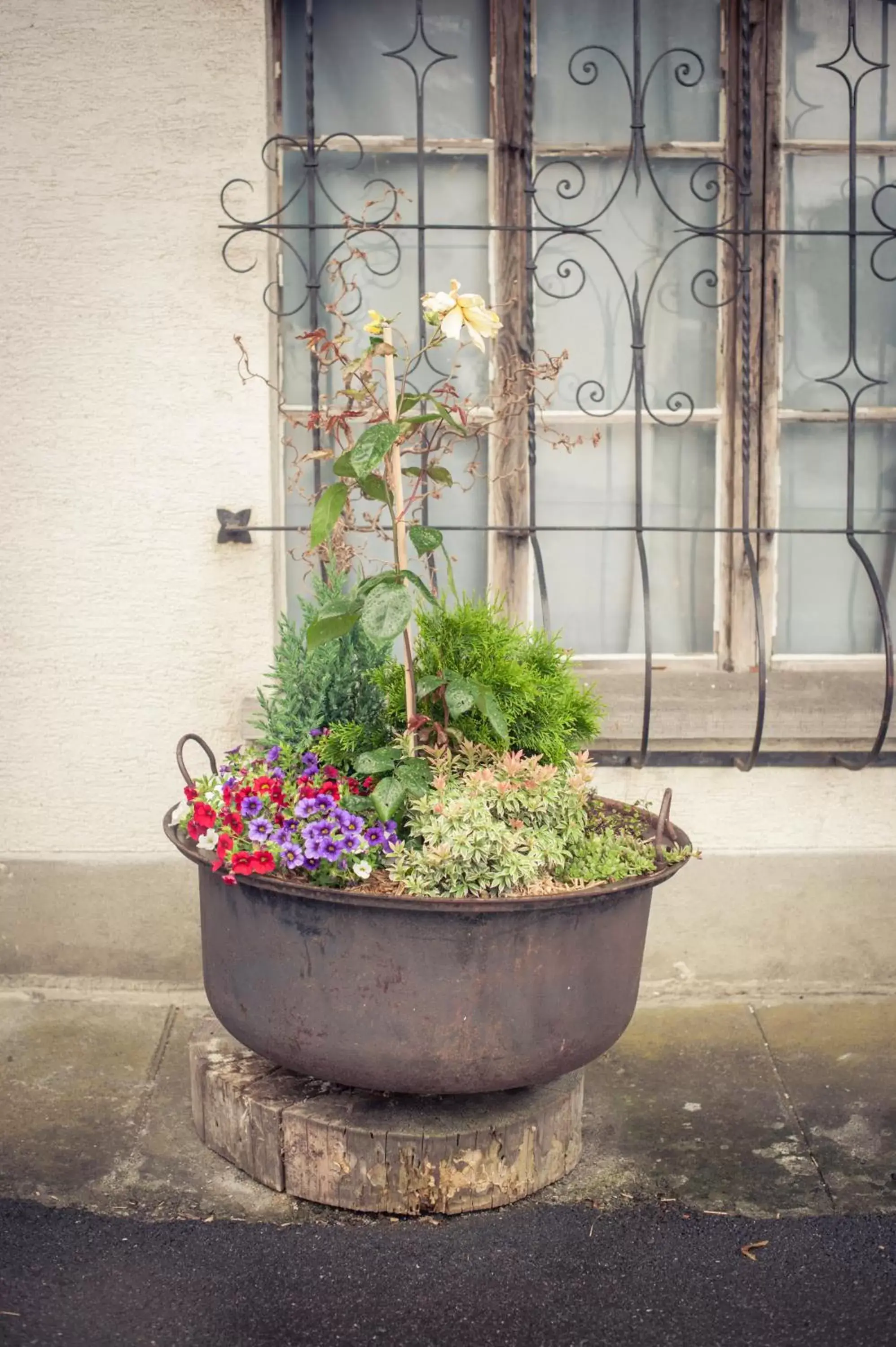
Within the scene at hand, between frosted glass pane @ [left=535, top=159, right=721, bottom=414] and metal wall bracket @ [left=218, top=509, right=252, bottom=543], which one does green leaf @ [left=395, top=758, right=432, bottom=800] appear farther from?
frosted glass pane @ [left=535, top=159, right=721, bottom=414]

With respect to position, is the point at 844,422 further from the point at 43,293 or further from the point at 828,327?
the point at 43,293

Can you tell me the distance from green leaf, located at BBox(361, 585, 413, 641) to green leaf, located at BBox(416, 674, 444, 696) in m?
0.14

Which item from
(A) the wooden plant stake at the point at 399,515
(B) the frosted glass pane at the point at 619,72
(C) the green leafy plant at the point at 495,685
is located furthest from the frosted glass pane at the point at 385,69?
(C) the green leafy plant at the point at 495,685

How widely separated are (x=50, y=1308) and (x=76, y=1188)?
0.36 metres

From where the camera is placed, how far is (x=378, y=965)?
92.7 inches

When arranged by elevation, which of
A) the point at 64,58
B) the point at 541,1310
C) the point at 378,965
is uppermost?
the point at 64,58

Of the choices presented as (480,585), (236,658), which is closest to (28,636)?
(236,658)

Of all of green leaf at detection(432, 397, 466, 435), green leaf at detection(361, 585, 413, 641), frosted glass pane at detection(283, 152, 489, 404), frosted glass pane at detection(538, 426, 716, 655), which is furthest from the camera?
frosted glass pane at detection(538, 426, 716, 655)

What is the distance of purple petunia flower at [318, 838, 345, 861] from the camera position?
236cm

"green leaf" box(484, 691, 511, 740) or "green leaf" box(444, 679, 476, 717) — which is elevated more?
"green leaf" box(444, 679, 476, 717)

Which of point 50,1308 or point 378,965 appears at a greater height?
point 378,965

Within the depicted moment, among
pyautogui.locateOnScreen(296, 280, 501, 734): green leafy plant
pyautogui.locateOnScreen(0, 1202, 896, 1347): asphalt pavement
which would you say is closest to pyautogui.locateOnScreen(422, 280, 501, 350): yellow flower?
pyautogui.locateOnScreen(296, 280, 501, 734): green leafy plant

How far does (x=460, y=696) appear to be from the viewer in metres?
2.42

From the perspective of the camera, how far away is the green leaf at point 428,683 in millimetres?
2475
